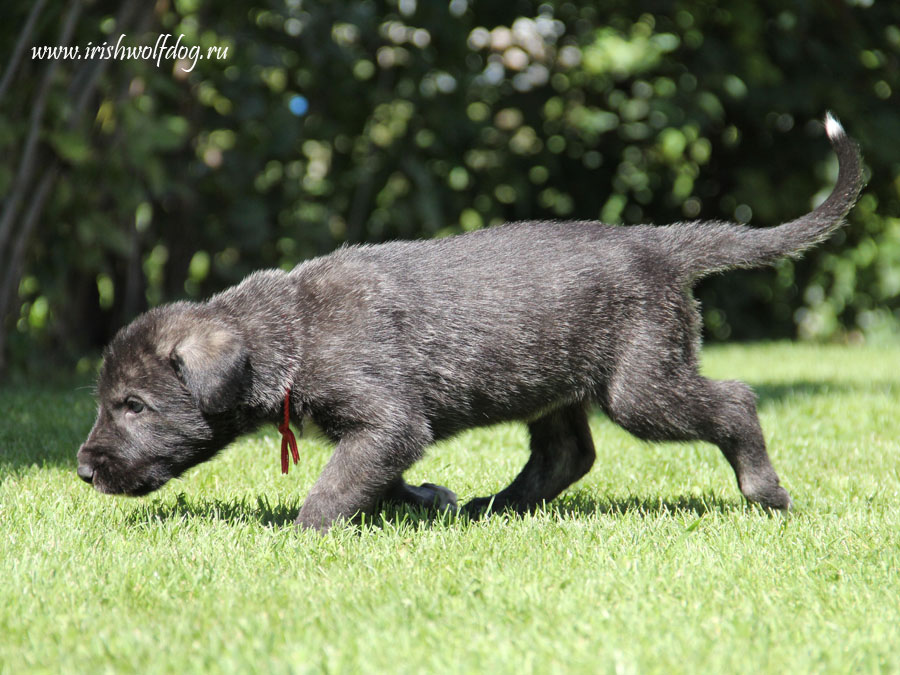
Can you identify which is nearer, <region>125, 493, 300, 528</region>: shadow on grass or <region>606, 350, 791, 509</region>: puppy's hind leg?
<region>125, 493, 300, 528</region>: shadow on grass

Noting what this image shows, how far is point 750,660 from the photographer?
2.50 metres

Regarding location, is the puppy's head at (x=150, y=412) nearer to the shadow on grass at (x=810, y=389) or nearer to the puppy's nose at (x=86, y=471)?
the puppy's nose at (x=86, y=471)

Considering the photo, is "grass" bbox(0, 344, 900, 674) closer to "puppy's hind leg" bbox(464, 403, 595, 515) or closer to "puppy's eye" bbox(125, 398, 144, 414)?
"puppy's hind leg" bbox(464, 403, 595, 515)

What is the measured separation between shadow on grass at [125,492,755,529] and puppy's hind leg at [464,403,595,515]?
2.4 inches

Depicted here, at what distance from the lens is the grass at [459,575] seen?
2.56 m

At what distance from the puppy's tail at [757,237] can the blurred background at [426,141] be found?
404 cm

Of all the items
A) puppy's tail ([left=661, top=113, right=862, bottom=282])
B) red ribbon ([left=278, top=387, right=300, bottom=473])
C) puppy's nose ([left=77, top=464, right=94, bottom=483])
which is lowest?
puppy's nose ([left=77, top=464, right=94, bottom=483])

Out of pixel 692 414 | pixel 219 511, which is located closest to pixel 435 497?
pixel 219 511

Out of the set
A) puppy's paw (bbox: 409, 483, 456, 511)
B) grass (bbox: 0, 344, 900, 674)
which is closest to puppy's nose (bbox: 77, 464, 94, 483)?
grass (bbox: 0, 344, 900, 674)

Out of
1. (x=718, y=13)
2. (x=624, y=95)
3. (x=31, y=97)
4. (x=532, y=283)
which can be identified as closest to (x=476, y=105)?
(x=624, y=95)

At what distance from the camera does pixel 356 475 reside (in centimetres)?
373

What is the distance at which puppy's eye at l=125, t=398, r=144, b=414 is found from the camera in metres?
3.86

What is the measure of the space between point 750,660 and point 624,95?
29.1ft

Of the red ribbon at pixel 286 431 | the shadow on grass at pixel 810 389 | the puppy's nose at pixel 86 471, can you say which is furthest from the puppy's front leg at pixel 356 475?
the shadow on grass at pixel 810 389
